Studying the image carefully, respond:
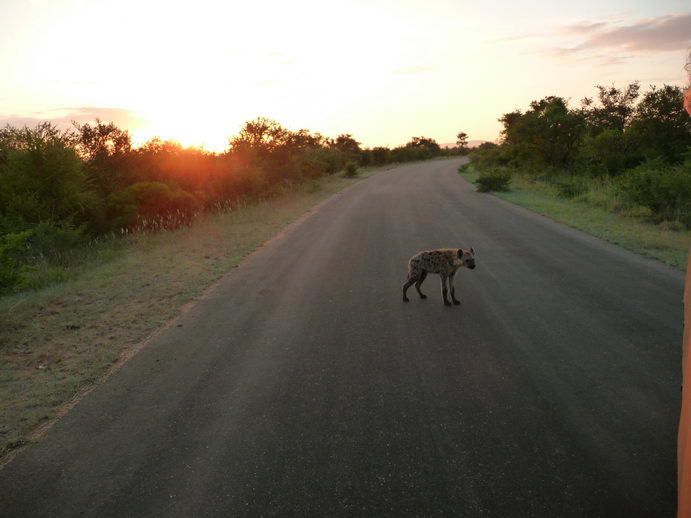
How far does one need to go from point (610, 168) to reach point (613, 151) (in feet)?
3.44

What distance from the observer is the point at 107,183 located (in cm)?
1975

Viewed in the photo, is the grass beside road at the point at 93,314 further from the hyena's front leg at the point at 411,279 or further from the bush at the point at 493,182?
the bush at the point at 493,182

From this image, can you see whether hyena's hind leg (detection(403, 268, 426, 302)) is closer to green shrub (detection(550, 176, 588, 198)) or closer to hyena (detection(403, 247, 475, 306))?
hyena (detection(403, 247, 475, 306))

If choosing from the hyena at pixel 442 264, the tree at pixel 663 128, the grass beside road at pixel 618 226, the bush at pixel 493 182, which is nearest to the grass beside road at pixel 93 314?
the hyena at pixel 442 264

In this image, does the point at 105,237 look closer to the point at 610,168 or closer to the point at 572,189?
the point at 572,189

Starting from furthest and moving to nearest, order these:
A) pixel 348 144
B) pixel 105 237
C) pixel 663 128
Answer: pixel 348 144 < pixel 663 128 < pixel 105 237

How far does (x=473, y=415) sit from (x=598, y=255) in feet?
26.2

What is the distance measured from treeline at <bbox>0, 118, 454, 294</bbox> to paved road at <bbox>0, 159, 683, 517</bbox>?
5.34 meters

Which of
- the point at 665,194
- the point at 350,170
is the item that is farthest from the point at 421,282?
the point at 350,170

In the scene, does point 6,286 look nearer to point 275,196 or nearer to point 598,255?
point 598,255

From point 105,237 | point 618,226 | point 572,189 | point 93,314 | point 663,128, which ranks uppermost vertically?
point 663,128

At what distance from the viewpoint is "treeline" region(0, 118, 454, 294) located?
14172mm

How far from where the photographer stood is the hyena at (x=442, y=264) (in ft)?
26.3

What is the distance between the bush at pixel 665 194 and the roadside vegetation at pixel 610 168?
3cm
